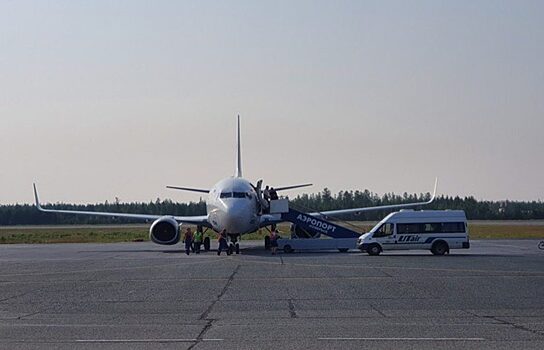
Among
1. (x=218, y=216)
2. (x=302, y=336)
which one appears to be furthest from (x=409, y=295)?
(x=218, y=216)

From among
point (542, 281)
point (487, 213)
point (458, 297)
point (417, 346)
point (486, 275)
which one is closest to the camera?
point (417, 346)

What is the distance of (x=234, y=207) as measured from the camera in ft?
156

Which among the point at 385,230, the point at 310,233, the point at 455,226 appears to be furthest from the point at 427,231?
the point at 310,233

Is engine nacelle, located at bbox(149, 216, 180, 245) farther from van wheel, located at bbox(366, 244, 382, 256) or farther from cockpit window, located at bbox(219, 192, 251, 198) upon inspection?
van wheel, located at bbox(366, 244, 382, 256)

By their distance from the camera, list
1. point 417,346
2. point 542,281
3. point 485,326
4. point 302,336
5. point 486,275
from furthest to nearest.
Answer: point 486,275 → point 542,281 → point 485,326 → point 302,336 → point 417,346

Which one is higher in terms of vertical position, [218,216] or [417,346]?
[218,216]

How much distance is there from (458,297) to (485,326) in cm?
634

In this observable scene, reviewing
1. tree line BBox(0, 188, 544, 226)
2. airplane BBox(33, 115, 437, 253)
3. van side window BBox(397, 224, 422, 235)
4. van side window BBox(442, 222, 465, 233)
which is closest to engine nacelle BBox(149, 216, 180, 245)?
airplane BBox(33, 115, 437, 253)

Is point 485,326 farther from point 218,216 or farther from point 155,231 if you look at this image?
point 155,231

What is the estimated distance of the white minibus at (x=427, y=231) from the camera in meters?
43.1

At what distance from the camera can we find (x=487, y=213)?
151m

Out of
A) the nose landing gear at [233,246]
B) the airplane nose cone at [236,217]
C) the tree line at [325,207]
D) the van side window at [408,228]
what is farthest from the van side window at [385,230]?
the tree line at [325,207]

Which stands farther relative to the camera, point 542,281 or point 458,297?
point 542,281

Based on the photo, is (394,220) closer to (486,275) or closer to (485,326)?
(486,275)
